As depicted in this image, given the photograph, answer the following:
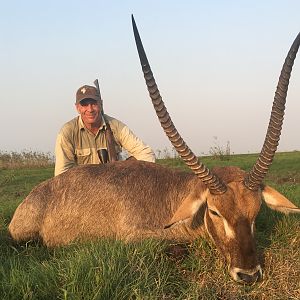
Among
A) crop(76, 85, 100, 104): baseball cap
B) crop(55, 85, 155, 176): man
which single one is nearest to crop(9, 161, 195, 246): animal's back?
crop(55, 85, 155, 176): man

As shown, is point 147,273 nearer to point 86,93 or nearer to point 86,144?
point 86,144

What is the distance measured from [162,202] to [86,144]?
3.04 metres

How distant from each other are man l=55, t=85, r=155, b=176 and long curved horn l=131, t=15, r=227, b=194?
3.53 m

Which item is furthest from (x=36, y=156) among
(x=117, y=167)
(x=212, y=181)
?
(x=212, y=181)

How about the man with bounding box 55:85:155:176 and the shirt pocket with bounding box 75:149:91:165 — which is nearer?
the man with bounding box 55:85:155:176

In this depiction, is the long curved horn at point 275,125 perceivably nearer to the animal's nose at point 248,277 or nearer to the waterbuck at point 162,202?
the waterbuck at point 162,202

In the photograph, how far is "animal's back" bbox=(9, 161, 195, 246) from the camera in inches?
245

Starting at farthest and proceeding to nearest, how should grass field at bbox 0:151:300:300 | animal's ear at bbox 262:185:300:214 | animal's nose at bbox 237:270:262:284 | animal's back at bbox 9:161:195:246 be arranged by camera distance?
animal's back at bbox 9:161:195:246 < animal's ear at bbox 262:185:300:214 < animal's nose at bbox 237:270:262:284 < grass field at bbox 0:151:300:300

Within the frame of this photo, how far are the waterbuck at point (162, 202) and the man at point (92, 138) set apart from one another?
67.4 inches

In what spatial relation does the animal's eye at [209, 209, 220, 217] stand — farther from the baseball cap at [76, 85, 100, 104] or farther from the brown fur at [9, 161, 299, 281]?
the baseball cap at [76, 85, 100, 104]

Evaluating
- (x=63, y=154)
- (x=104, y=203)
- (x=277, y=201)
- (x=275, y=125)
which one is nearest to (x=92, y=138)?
(x=63, y=154)

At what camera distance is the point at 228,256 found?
493cm

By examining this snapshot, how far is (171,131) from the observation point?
505 cm

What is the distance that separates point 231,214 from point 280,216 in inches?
94.0
